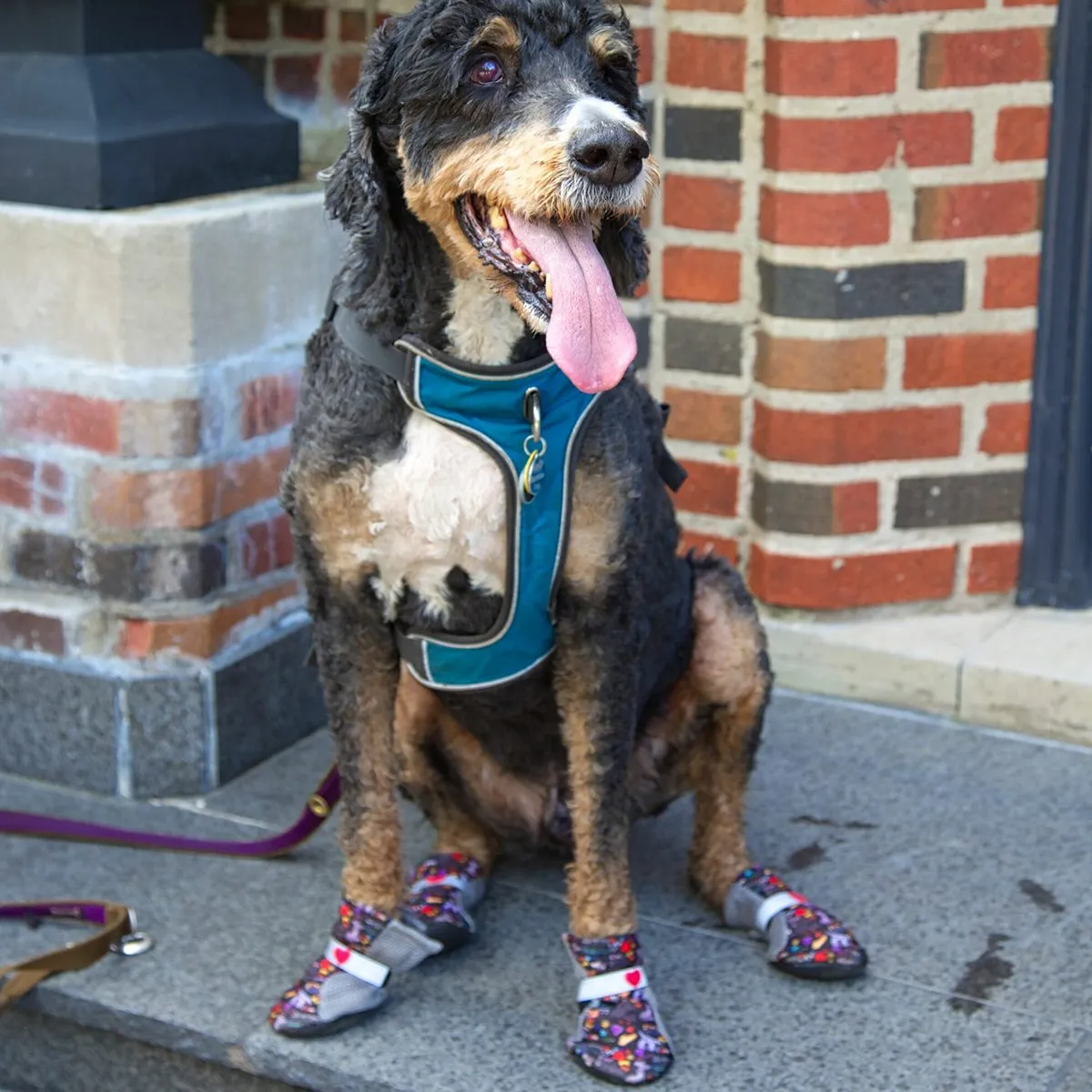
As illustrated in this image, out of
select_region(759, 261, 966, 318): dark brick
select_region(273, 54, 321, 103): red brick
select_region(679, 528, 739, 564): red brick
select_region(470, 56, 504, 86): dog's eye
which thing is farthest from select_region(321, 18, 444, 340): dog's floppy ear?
select_region(679, 528, 739, 564): red brick

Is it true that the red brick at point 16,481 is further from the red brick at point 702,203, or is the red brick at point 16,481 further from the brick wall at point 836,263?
the red brick at point 702,203

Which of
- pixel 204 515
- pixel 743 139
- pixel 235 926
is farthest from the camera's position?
pixel 743 139

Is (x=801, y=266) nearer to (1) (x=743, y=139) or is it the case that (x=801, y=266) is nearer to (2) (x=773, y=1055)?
(1) (x=743, y=139)

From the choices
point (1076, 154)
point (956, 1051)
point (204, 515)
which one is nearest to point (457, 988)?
point (956, 1051)

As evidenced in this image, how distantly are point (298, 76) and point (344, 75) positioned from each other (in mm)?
116

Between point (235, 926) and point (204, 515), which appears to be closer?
point (235, 926)

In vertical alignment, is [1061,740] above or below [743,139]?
below

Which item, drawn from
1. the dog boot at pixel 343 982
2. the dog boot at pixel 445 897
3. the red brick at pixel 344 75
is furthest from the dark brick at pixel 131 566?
the red brick at pixel 344 75

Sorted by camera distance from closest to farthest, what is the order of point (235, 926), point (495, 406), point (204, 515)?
point (495, 406)
point (235, 926)
point (204, 515)

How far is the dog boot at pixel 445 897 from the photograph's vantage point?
326 cm

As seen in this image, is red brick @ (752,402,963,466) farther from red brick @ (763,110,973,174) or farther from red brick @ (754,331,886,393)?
red brick @ (763,110,973,174)

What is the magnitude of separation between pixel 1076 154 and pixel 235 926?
236 centimetres

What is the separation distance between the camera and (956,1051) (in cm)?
297

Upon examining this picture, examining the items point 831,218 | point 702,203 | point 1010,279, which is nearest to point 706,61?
point 702,203
